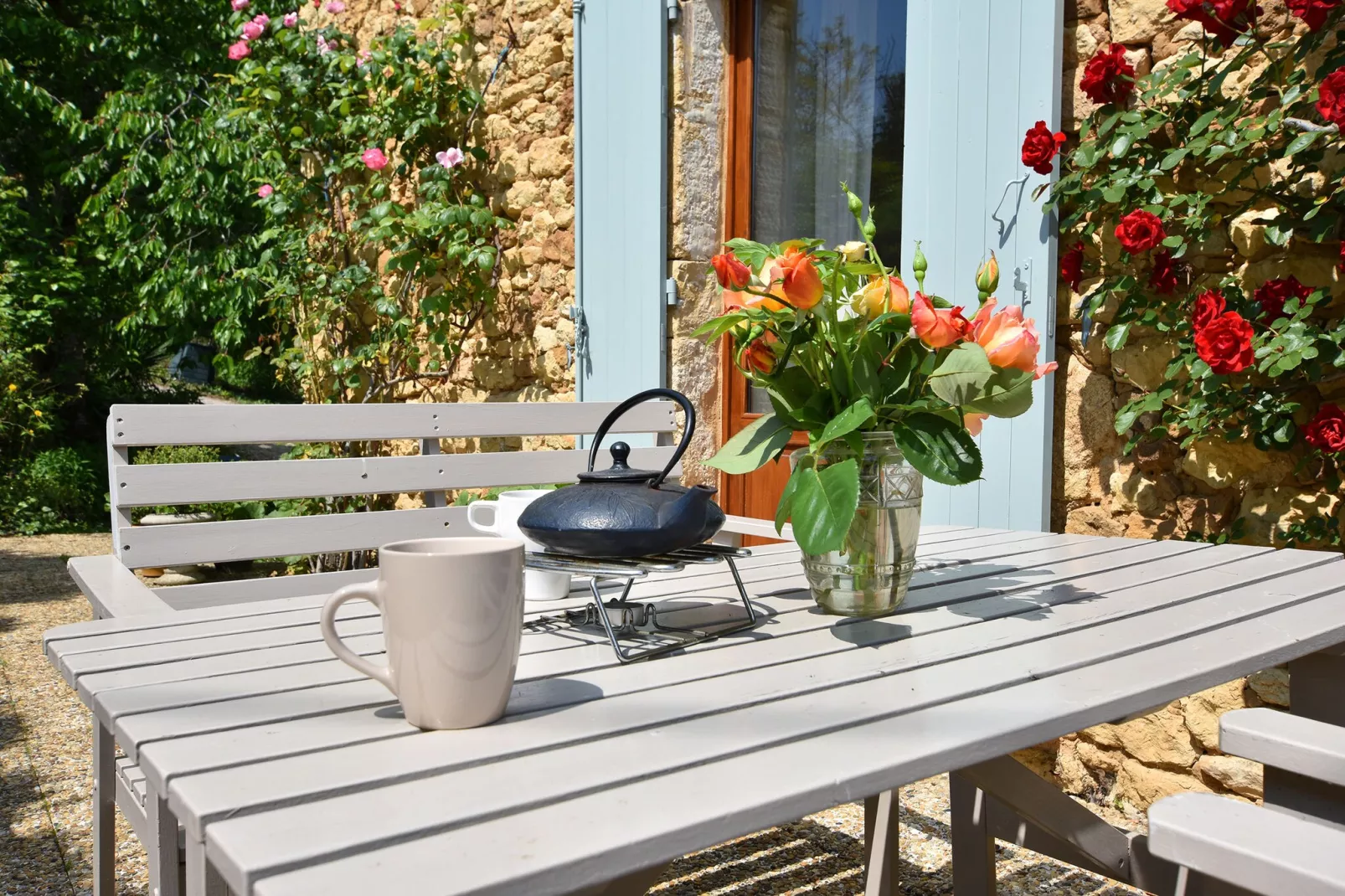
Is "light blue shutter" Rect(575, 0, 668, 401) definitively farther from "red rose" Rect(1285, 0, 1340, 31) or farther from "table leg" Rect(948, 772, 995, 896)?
"table leg" Rect(948, 772, 995, 896)

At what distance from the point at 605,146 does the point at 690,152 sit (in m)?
0.36

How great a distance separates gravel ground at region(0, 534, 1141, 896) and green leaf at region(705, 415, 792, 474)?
993 mm

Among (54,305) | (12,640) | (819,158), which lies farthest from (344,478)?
(54,305)

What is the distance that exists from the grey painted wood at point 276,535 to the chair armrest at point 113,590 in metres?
0.29

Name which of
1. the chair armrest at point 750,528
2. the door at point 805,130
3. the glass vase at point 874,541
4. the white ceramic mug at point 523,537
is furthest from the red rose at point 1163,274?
the white ceramic mug at point 523,537

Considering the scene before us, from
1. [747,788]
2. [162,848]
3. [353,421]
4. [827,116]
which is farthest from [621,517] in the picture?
[827,116]

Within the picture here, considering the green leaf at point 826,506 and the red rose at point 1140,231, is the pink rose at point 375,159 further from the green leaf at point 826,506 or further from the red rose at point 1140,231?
the green leaf at point 826,506

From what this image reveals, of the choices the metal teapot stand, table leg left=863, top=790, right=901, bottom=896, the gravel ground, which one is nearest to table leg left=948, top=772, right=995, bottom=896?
table leg left=863, top=790, right=901, bottom=896

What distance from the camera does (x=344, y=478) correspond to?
2.66 meters

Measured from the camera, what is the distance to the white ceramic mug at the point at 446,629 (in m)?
0.83

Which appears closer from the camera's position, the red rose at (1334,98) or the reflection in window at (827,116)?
the red rose at (1334,98)

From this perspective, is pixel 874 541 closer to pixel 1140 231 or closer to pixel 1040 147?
pixel 1140 231

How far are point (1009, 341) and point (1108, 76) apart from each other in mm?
1713

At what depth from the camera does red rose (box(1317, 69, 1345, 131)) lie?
2068mm
